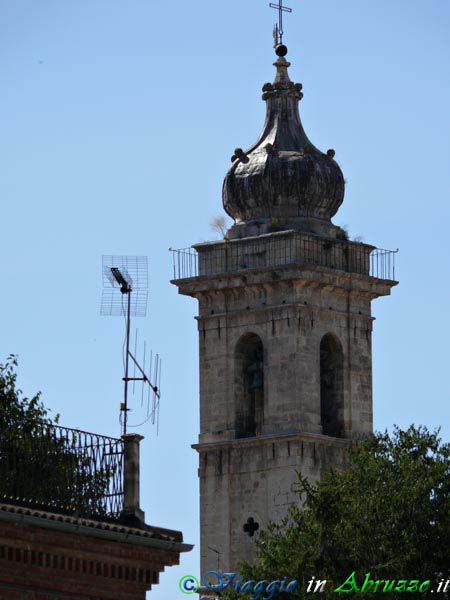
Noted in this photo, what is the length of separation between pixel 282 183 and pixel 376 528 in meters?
33.1

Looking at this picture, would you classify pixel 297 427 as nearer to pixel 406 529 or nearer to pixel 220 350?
pixel 220 350

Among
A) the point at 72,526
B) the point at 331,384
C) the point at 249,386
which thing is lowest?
the point at 72,526

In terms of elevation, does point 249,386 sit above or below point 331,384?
below

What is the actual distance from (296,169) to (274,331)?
5842mm

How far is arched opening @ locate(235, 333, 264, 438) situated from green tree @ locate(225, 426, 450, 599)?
25592mm

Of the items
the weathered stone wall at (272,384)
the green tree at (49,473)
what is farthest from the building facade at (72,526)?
the weathered stone wall at (272,384)

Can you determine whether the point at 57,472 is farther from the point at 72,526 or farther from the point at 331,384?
the point at 331,384

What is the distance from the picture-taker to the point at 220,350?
112938 millimetres

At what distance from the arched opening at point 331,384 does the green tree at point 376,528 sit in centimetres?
2519

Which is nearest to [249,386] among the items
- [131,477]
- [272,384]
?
[272,384]

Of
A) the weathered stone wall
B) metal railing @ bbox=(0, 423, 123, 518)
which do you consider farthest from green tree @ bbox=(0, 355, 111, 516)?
the weathered stone wall

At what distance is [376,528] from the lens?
3216 inches

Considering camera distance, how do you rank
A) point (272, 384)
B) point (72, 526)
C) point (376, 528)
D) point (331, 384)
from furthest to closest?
1. point (331, 384)
2. point (272, 384)
3. point (376, 528)
4. point (72, 526)

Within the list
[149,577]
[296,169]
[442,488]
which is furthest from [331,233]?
[149,577]
